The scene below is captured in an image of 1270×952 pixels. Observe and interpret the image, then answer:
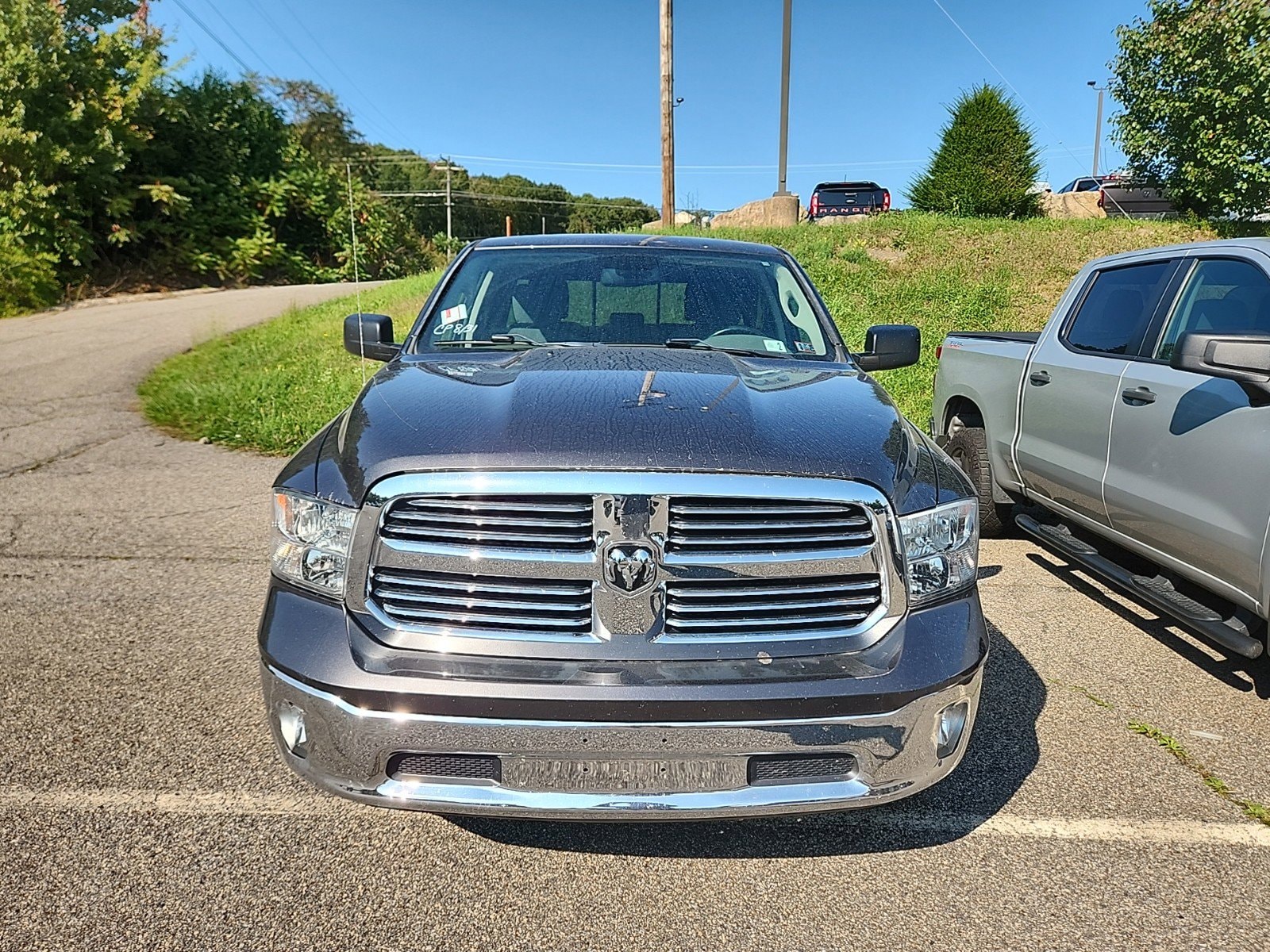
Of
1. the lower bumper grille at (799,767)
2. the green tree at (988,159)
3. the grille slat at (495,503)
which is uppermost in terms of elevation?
the green tree at (988,159)

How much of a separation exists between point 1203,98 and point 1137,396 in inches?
555

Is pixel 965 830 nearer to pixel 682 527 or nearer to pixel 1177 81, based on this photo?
pixel 682 527

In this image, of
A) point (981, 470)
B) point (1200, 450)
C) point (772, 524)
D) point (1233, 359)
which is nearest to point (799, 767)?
point (772, 524)

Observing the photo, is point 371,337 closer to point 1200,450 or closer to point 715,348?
point 715,348

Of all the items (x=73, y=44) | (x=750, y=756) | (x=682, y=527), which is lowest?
(x=750, y=756)

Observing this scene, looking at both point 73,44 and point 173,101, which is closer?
point 73,44

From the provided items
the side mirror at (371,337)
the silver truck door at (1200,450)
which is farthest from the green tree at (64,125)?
the silver truck door at (1200,450)

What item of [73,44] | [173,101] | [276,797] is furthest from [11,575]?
[173,101]

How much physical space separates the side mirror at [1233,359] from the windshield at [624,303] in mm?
1327

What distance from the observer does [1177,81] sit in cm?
1559

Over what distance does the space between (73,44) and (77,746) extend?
21566 mm

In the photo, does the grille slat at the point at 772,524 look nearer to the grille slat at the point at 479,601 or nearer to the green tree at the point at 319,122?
the grille slat at the point at 479,601

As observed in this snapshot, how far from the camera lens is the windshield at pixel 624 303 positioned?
12.0 feet

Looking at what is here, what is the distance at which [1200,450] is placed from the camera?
3660 mm
